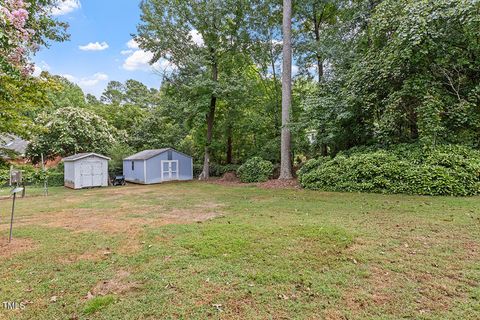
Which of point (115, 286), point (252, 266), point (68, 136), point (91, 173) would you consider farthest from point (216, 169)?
point (115, 286)

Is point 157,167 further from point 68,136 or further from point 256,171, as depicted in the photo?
point 256,171

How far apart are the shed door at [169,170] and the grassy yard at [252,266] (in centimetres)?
1036

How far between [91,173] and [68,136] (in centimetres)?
404

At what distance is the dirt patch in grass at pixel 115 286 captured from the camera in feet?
9.11

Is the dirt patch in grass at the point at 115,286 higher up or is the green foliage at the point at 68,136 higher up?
the green foliage at the point at 68,136

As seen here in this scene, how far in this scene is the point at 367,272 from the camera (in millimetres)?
3051

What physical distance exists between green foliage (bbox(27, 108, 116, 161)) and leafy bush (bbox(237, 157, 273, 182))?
10.5 meters

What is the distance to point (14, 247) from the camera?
4.19m

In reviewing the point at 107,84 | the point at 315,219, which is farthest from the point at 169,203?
the point at 107,84

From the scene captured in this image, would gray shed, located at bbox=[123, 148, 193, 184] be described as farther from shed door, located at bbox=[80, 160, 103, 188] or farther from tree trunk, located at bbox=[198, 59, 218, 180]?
shed door, located at bbox=[80, 160, 103, 188]

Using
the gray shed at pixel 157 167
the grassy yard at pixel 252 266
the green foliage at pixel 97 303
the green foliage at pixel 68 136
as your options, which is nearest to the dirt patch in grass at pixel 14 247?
the grassy yard at pixel 252 266

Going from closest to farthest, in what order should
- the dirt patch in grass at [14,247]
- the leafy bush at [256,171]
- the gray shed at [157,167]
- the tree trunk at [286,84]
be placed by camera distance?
the dirt patch in grass at [14,247] < the tree trunk at [286,84] < the leafy bush at [256,171] < the gray shed at [157,167]

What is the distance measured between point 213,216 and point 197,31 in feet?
42.8

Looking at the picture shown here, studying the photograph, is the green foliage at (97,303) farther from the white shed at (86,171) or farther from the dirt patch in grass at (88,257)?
the white shed at (86,171)
